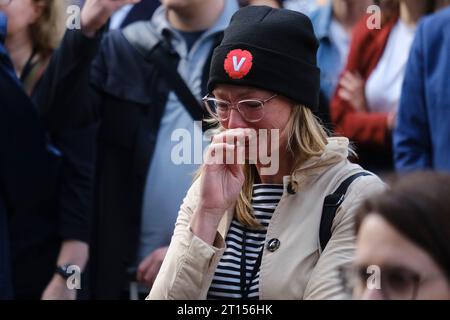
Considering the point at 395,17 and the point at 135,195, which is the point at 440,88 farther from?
the point at 135,195

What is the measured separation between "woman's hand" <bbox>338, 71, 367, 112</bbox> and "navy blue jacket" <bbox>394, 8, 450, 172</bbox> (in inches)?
20.3

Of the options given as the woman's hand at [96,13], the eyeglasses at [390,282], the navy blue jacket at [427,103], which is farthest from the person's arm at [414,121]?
the eyeglasses at [390,282]

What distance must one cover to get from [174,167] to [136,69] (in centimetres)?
49

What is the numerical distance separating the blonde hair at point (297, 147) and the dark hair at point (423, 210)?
2.68ft

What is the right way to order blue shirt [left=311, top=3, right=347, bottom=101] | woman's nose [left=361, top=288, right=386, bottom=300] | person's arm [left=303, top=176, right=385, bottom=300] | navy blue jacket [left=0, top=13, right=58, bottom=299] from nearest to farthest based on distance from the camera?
woman's nose [left=361, top=288, right=386, bottom=300]
person's arm [left=303, top=176, right=385, bottom=300]
navy blue jacket [left=0, top=13, right=58, bottom=299]
blue shirt [left=311, top=3, right=347, bottom=101]

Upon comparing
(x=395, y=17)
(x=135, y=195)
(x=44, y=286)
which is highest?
(x=395, y=17)

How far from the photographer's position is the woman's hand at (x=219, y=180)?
2.99 metres

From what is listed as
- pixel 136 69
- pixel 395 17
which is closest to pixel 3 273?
pixel 136 69

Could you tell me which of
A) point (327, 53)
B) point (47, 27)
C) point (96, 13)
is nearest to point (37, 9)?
point (47, 27)

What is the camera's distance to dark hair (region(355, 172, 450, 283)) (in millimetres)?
2135

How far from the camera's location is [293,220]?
3.01 metres

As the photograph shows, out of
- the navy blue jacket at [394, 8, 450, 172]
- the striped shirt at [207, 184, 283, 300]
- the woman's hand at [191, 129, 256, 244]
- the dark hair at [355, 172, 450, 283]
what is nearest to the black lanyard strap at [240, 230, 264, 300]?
the striped shirt at [207, 184, 283, 300]

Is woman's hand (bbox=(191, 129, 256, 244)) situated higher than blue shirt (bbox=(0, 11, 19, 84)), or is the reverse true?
blue shirt (bbox=(0, 11, 19, 84))

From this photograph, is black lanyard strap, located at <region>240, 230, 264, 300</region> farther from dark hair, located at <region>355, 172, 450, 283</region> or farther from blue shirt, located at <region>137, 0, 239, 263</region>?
blue shirt, located at <region>137, 0, 239, 263</region>
